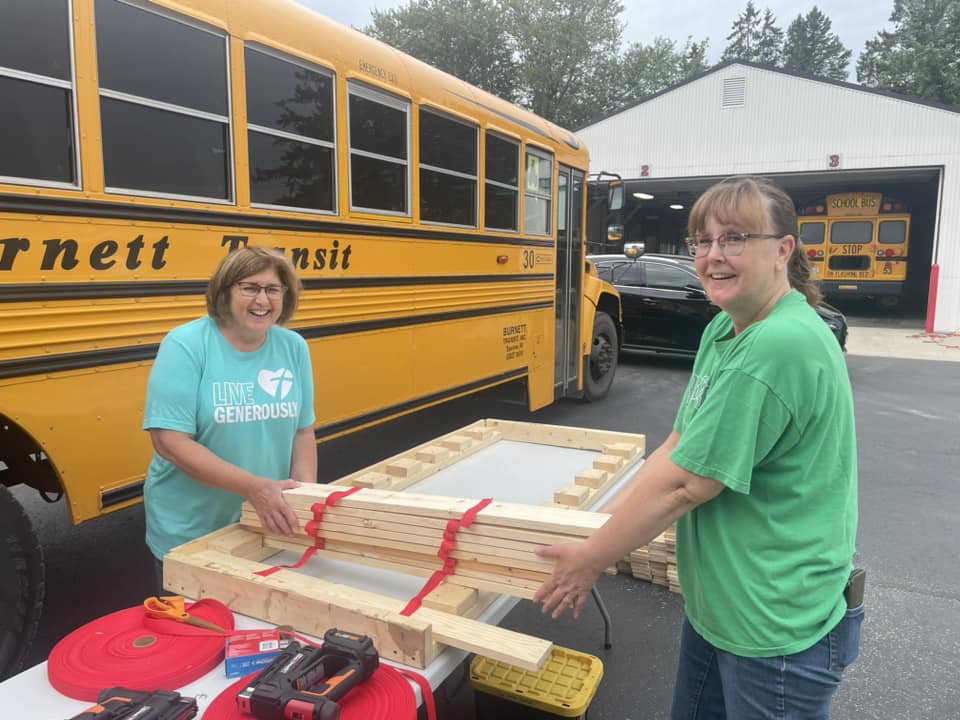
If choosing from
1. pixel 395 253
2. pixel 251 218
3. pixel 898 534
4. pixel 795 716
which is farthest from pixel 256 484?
pixel 898 534

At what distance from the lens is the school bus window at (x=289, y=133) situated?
3.32 m

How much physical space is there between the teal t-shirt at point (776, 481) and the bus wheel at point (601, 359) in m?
6.23

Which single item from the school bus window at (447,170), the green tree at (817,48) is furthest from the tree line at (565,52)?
the school bus window at (447,170)

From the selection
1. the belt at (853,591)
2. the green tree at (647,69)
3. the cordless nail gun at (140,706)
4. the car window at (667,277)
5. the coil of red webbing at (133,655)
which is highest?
the green tree at (647,69)

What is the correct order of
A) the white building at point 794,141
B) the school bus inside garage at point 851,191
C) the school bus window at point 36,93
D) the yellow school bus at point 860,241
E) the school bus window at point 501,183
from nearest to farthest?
the school bus window at point 36,93
the school bus window at point 501,183
the white building at point 794,141
the yellow school bus at point 860,241
the school bus inside garage at point 851,191

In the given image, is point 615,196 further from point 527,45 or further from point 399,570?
point 527,45

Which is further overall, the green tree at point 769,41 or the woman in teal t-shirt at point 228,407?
the green tree at point 769,41

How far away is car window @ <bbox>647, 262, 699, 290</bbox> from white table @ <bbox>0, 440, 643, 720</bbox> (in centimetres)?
750

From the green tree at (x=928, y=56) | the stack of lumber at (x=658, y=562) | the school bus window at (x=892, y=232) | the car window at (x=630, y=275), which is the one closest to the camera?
the stack of lumber at (x=658, y=562)

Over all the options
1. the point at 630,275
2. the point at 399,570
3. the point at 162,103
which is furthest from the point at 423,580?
the point at 630,275

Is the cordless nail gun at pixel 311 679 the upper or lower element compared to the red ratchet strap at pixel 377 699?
upper

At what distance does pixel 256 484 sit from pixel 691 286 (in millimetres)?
8931

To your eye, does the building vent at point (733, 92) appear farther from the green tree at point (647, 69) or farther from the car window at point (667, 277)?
the green tree at point (647, 69)

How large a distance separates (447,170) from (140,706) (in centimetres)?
404
